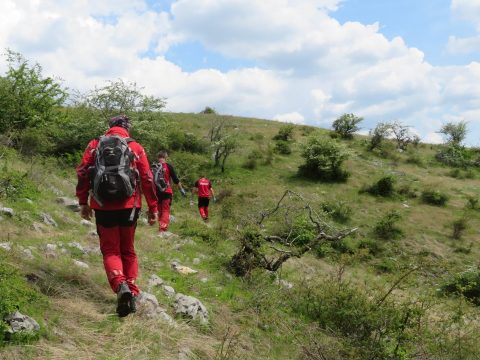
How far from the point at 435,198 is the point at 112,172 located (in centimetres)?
1794

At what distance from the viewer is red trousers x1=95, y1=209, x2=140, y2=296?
15.6 ft

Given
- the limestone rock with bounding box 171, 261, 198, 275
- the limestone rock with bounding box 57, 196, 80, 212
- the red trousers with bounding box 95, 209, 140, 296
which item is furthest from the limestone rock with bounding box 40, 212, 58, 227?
the red trousers with bounding box 95, 209, 140, 296

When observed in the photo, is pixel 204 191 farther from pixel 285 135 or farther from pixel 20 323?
pixel 285 135

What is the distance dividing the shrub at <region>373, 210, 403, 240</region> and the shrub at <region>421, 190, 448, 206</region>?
4000mm

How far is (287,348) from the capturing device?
5832 mm

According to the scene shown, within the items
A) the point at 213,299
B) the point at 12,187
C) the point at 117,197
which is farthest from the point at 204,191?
the point at 117,197

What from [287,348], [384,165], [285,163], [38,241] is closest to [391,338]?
[287,348]

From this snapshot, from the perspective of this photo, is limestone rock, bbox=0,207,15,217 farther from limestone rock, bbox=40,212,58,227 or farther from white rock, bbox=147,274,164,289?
white rock, bbox=147,274,164,289

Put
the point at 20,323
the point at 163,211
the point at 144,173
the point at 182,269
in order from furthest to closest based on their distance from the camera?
the point at 163,211, the point at 182,269, the point at 144,173, the point at 20,323

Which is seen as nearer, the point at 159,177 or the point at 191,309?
the point at 191,309

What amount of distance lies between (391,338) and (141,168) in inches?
156

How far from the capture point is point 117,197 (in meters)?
4.73

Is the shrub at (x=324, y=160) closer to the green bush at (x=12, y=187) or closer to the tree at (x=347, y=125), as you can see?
the tree at (x=347, y=125)

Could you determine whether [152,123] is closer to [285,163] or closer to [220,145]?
[220,145]
